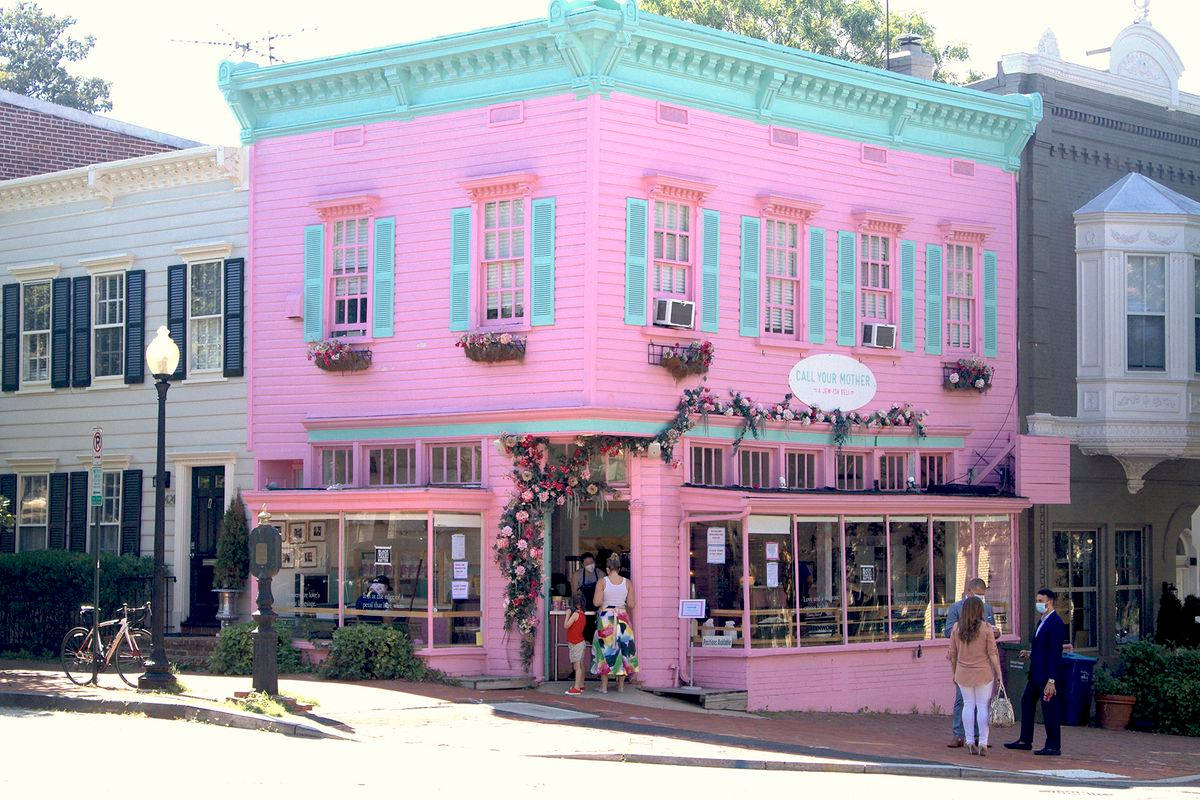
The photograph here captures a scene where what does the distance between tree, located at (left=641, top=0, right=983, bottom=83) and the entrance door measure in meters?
22.3

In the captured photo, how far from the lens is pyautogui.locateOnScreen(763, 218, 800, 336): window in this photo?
22.9 metres

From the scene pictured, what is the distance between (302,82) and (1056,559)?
554 inches

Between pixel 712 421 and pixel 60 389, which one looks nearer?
pixel 712 421

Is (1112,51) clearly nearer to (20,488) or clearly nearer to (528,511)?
(528,511)

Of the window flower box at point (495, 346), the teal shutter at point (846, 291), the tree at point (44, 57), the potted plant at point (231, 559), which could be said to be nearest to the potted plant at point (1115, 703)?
the teal shutter at point (846, 291)

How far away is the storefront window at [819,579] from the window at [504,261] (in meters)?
4.86

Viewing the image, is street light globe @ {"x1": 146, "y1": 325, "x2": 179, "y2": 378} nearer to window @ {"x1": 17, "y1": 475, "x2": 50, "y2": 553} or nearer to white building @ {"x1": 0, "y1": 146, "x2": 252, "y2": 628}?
white building @ {"x1": 0, "y1": 146, "x2": 252, "y2": 628}

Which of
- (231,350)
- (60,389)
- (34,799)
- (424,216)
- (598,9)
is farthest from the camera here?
(60,389)

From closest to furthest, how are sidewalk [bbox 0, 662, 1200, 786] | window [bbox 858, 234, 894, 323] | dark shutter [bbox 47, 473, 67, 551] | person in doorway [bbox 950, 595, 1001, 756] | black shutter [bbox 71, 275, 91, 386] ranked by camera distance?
sidewalk [bbox 0, 662, 1200, 786]
person in doorway [bbox 950, 595, 1001, 756]
window [bbox 858, 234, 894, 323]
black shutter [bbox 71, 275, 91, 386]
dark shutter [bbox 47, 473, 67, 551]

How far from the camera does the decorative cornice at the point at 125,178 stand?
81.0 ft

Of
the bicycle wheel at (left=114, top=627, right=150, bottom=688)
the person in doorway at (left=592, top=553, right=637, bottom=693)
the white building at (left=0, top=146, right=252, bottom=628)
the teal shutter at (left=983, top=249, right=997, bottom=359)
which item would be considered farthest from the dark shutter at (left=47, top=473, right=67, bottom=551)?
the teal shutter at (left=983, top=249, right=997, bottom=359)

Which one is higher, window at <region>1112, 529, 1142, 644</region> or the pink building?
the pink building

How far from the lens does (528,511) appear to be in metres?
21.0

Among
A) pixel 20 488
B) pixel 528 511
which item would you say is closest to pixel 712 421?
pixel 528 511
